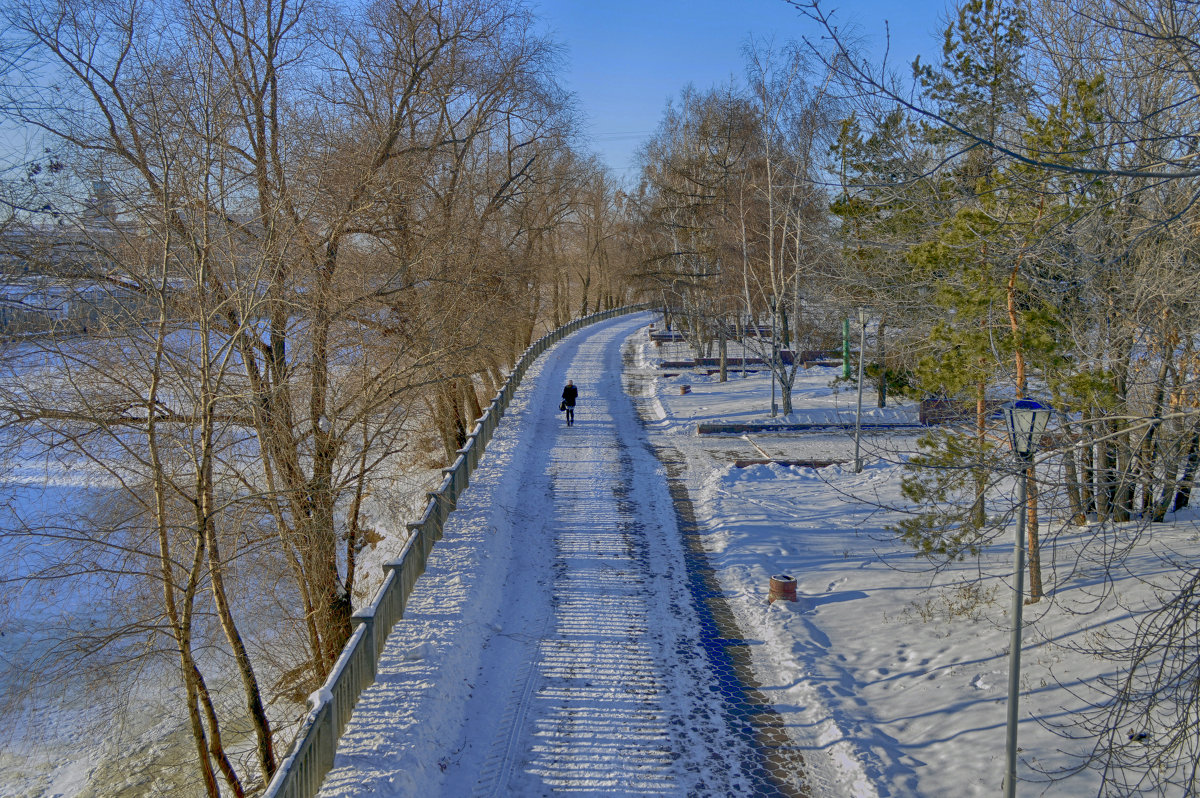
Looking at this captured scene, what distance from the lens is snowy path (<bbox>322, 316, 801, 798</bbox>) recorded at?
7.61 meters

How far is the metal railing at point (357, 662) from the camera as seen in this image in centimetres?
653

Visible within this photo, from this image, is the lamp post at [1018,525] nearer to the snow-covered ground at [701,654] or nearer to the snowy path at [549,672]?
the snow-covered ground at [701,654]

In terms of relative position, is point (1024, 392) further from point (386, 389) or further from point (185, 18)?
point (185, 18)

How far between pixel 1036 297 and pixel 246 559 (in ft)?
40.8

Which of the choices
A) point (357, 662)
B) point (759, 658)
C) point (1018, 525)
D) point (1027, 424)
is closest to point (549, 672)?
point (357, 662)

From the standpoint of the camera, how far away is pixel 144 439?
10.2 meters

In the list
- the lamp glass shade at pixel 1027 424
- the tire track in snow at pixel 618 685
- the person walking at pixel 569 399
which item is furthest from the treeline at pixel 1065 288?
the person walking at pixel 569 399

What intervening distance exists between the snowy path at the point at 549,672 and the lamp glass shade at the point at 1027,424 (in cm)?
404

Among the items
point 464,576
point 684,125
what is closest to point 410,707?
point 464,576

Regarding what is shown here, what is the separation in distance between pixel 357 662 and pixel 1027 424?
705 centimetres

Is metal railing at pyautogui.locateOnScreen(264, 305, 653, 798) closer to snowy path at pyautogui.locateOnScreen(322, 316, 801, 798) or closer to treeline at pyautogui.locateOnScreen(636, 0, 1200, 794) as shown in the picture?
snowy path at pyautogui.locateOnScreen(322, 316, 801, 798)

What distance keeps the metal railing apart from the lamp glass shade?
Answer: 6403 millimetres

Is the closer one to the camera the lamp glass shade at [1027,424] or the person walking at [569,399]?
the lamp glass shade at [1027,424]

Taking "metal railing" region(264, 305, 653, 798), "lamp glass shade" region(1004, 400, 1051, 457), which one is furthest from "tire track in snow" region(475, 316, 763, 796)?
"lamp glass shade" region(1004, 400, 1051, 457)
